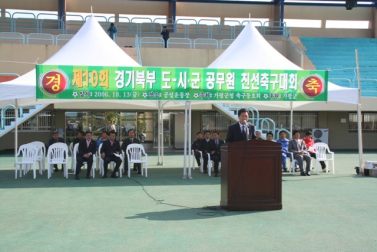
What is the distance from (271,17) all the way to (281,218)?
26.7 m

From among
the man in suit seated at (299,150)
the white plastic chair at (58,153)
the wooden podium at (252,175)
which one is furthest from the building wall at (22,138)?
the wooden podium at (252,175)

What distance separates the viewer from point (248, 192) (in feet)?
22.9

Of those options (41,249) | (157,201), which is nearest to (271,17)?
(157,201)

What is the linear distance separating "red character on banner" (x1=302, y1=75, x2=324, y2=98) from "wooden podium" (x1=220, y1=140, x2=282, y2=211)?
15.5 ft

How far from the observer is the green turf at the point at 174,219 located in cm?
518

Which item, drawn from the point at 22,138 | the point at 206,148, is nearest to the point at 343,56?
the point at 206,148

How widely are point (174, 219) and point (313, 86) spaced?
6.54m

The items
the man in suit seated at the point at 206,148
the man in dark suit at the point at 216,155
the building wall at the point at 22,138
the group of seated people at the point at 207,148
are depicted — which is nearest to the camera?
the man in dark suit at the point at 216,155

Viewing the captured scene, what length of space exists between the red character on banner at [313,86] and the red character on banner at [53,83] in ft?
20.5

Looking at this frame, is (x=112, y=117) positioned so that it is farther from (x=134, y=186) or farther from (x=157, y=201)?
(x=157, y=201)

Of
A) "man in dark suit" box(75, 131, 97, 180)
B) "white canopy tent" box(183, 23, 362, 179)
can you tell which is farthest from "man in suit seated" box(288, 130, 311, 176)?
"man in dark suit" box(75, 131, 97, 180)

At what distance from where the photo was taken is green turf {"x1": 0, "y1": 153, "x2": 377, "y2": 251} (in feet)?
17.0

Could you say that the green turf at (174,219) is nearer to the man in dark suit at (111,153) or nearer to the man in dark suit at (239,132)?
the man in dark suit at (239,132)

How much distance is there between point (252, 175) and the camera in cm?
696
